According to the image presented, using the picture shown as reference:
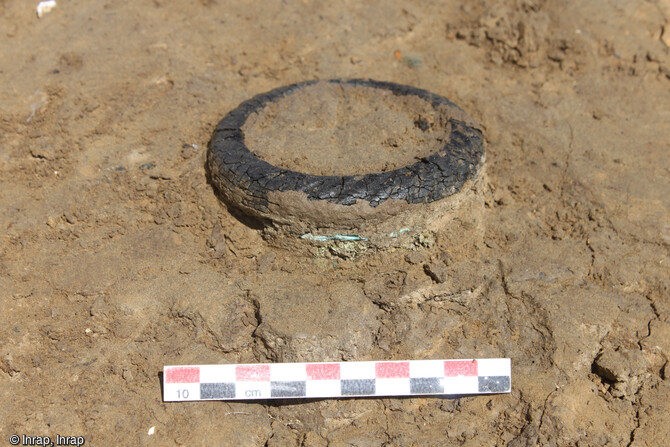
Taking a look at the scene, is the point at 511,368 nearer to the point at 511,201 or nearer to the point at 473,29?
the point at 511,201

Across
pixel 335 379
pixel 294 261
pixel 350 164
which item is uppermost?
pixel 350 164

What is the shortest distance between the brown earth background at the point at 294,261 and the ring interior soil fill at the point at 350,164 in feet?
0.64

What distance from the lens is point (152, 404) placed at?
8.23ft

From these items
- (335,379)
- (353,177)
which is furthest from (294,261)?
(335,379)

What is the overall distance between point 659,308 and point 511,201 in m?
1.02

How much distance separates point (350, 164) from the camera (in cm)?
295

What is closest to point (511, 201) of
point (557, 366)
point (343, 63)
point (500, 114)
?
point (500, 114)

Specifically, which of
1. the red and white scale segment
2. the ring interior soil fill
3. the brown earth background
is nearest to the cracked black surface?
the ring interior soil fill

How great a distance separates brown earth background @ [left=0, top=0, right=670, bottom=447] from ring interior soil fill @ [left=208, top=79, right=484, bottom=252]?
19cm

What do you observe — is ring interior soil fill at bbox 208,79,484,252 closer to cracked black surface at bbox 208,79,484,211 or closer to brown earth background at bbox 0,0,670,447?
cracked black surface at bbox 208,79,484,211

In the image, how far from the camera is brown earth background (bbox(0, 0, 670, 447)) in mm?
2531

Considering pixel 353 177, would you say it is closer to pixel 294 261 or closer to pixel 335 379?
pixel 294 261

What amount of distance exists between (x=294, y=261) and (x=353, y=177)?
579 millimetres

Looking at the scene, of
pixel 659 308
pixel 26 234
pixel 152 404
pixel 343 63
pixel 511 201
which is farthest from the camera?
pixel 343 63
